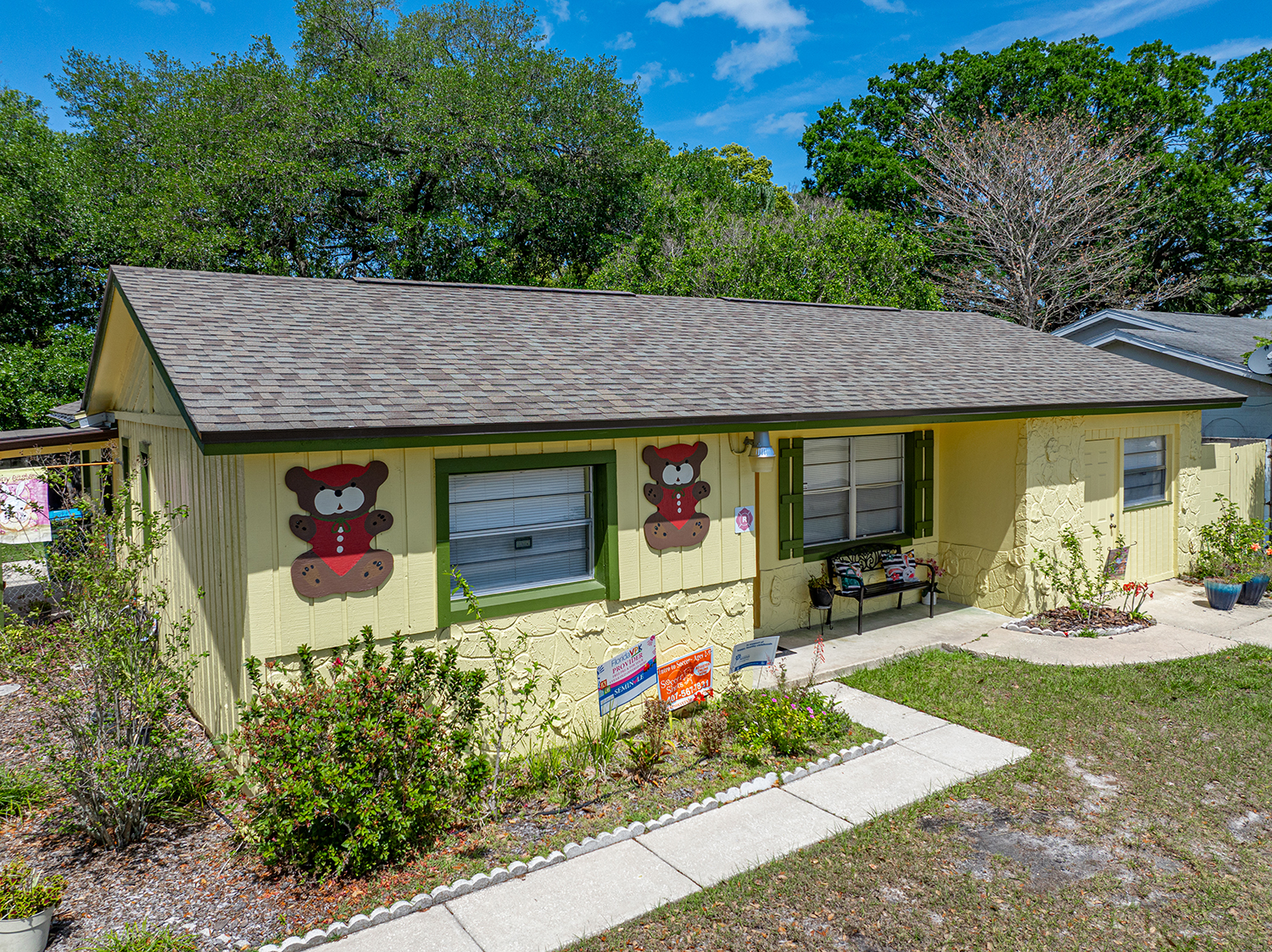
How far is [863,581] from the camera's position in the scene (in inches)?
382

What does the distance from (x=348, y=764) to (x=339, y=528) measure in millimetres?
1568

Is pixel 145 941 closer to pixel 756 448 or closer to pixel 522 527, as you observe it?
pixel 522 527

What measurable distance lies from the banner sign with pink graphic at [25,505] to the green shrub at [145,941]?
258 inches

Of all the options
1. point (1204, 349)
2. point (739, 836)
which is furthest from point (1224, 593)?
point (1204, 349)

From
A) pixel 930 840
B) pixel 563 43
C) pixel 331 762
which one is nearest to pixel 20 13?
pixel 563 43

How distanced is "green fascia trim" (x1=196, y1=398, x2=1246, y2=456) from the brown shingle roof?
43mm

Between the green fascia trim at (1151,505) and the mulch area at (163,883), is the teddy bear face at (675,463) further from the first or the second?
the green fascia trim at (1151,505)

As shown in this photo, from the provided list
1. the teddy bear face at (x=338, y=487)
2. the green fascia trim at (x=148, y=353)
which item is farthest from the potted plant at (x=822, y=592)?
the green fascia trim at (x=148, y=353)

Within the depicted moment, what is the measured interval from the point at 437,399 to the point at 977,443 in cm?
743

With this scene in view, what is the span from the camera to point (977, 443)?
10453 millimetres

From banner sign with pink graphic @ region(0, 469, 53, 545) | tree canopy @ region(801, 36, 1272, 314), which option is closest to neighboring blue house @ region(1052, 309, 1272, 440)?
tree canopy @ region(801, 36, 1272, 314)

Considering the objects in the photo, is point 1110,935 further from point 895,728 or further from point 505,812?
point 505,812

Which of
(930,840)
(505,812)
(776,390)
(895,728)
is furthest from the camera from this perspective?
(776,390)

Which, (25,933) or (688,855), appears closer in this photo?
(25,933)
